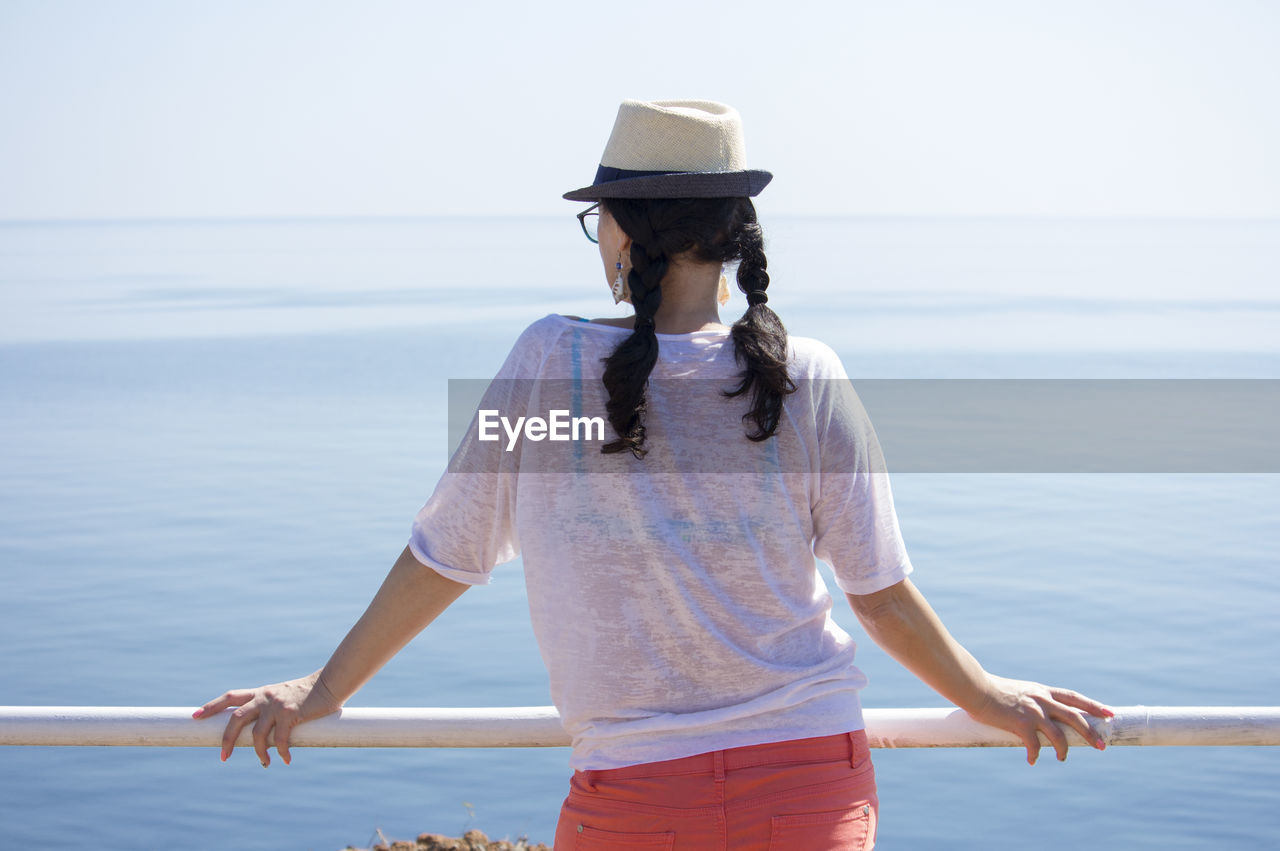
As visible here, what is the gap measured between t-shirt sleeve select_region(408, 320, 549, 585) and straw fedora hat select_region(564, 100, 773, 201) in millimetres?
207

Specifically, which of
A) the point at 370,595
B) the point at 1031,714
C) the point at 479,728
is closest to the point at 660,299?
the point at 479,728

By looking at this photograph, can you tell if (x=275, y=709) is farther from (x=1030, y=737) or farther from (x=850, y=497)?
(x=1030, y=737)

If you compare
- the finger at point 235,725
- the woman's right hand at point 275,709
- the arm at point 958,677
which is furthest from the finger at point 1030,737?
the finger at point 235,725

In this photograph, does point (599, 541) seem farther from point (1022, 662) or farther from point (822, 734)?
point (1022, 662)

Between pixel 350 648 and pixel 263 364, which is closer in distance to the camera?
pixel 350 648

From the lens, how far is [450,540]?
166 centimetres

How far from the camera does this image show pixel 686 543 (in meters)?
1.49

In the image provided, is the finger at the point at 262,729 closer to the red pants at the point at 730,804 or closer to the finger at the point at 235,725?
the finger at the point at 235,725

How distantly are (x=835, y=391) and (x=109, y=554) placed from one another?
9.83 m

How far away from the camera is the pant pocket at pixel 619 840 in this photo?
1460 millimetres

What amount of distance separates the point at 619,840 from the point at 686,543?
332 mm

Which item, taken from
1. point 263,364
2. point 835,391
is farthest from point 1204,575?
point 263,364

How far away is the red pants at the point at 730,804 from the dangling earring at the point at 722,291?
53 centimetres

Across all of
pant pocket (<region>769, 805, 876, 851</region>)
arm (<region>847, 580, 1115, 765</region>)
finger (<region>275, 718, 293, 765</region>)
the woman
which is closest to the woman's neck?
A: the woman
